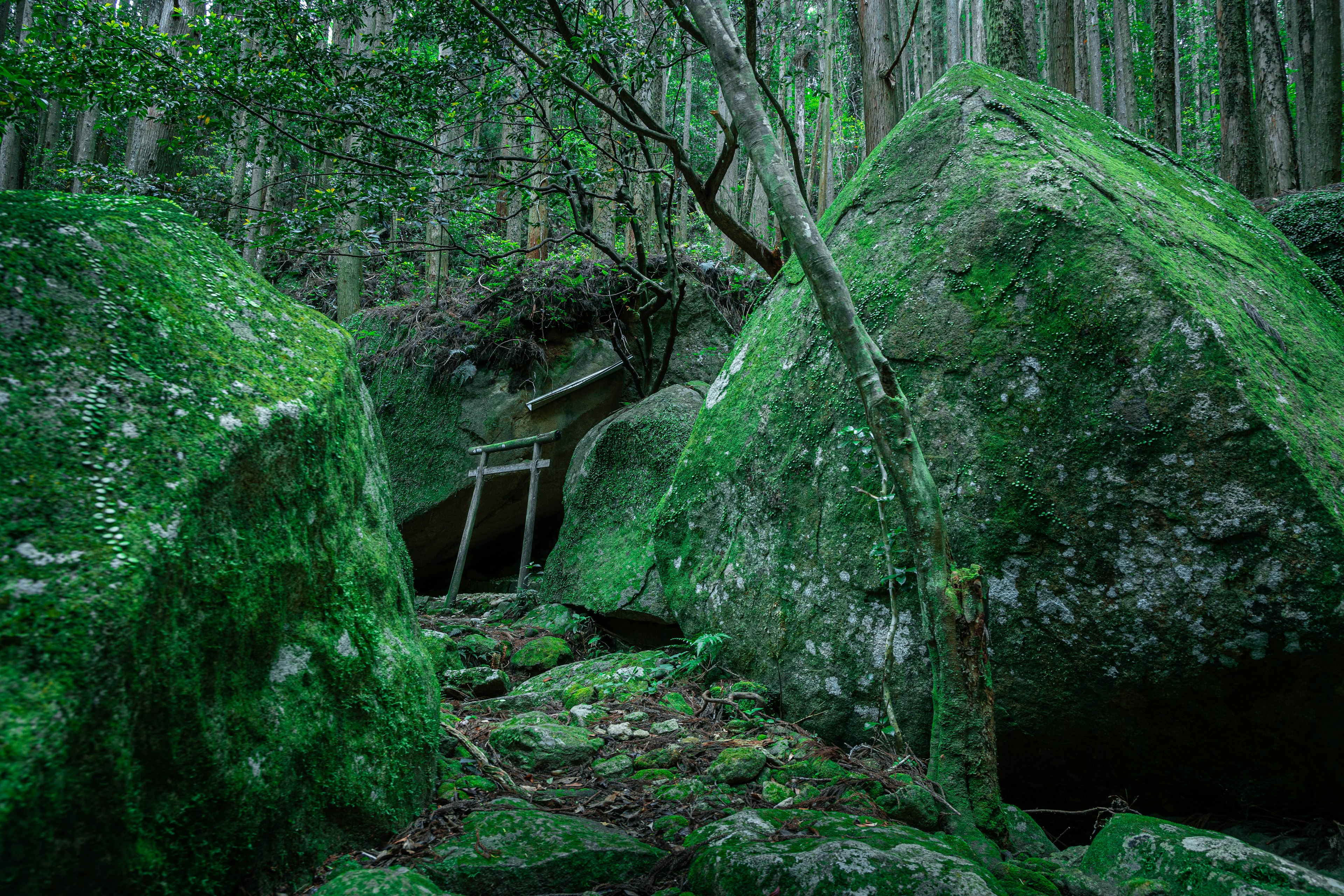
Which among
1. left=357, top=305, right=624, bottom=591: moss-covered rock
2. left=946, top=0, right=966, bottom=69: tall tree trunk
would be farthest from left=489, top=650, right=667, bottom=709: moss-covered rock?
left=946, top=0, right=966, bottom=69: tall tree trunk

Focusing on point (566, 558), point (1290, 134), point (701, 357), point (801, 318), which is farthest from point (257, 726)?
point (1290, 134)

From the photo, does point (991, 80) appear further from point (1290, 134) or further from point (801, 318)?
point (1290, 134)

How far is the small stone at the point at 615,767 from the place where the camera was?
310 centimetres

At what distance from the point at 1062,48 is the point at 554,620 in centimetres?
917

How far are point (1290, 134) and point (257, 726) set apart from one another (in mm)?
13304

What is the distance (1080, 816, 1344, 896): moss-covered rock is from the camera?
75.1 inches

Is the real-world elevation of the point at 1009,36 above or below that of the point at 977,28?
below

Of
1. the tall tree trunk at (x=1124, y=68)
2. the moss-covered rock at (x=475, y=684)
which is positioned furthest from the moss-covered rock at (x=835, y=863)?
the tall tree trunk at (x=1124, y=68)

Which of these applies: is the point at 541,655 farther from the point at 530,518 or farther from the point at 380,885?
the point at 380,885

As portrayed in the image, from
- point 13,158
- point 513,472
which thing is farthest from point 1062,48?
point 13,158

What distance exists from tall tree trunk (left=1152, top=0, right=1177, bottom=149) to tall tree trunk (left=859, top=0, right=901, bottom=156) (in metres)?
6.86

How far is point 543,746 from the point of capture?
321cm

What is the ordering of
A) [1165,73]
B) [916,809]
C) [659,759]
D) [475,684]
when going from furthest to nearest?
1. [1165,73]
2. [475,684]
3. [659,759]
4. [916,809]

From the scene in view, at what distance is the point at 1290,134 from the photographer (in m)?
9.94
